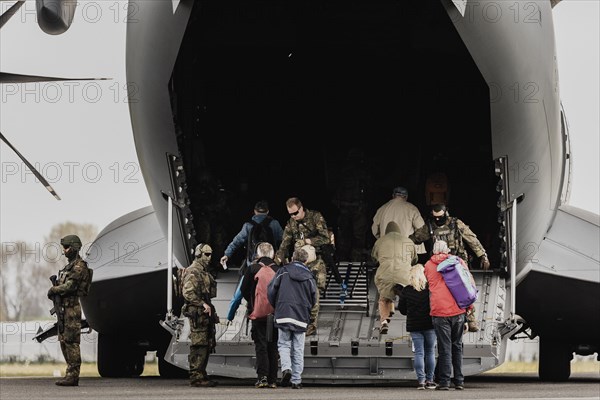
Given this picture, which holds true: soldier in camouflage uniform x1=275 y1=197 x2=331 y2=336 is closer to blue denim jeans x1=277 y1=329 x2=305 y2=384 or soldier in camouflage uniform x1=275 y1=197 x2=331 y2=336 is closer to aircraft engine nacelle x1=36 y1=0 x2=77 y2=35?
blue denim jeans x1=277 y1=329 x2=305 y2=384

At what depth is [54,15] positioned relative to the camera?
1266 cm

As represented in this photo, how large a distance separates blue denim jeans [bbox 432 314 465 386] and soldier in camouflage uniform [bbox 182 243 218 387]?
7.18ft

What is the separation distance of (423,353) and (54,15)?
4630mm

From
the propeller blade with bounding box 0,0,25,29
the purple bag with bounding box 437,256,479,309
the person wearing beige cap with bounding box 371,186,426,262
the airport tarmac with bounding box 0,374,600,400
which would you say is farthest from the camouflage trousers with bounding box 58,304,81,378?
the propeller blade with bounding box 0,0,25,29

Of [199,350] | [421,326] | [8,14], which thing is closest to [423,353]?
[421,326]

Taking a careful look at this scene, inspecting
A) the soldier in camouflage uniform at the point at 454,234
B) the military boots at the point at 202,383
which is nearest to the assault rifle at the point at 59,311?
the military boots at the point at 202,383

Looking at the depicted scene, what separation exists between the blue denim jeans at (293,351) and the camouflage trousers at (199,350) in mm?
786

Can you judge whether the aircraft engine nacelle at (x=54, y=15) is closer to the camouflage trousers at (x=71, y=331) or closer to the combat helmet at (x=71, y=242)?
the combat helmet at (x=71, y=242)

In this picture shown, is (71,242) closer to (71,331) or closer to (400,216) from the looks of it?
(71,331)

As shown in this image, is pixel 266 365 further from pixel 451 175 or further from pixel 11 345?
pixel 11 345

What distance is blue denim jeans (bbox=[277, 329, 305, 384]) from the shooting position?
43.1 feet

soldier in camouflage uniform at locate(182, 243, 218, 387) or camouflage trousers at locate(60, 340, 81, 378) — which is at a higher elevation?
soldier in camouflage uniform at locate(182, 243, 218, 387)

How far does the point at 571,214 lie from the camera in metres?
16.4

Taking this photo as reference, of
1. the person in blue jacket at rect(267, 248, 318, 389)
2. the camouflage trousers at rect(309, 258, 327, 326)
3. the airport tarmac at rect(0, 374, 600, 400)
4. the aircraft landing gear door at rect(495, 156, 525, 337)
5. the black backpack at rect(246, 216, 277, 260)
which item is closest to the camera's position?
the airport tarmac at rect(0, 374, 600, 400)
